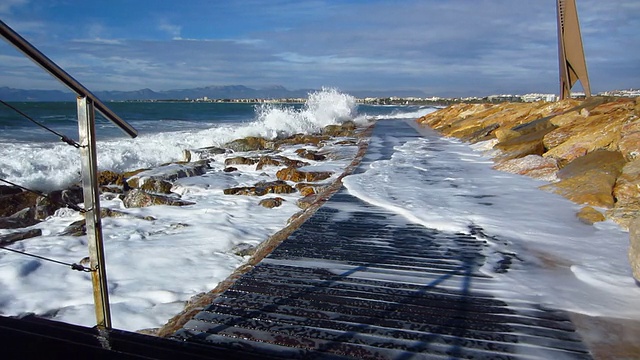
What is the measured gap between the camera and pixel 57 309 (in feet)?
11.6

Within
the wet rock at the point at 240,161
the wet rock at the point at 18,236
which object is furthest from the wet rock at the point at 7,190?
the wet rock at the point at 240,161

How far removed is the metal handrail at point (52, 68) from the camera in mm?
1533

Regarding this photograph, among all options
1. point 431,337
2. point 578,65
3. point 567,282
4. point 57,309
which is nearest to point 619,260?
point 567,282

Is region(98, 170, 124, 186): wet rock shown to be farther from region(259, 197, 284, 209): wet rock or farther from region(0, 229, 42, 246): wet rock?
region(259, 197, 284, 209): wet rock

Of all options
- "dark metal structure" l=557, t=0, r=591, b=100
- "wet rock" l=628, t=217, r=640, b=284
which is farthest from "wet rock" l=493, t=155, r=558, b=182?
"dark metal structure" l=557, t=0, r=591, b=100

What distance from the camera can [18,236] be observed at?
217 inches

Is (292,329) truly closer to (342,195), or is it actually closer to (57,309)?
(57,309)

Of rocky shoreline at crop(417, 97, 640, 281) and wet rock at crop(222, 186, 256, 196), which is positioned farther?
wet rock at crop(222, 186, 256, 196)

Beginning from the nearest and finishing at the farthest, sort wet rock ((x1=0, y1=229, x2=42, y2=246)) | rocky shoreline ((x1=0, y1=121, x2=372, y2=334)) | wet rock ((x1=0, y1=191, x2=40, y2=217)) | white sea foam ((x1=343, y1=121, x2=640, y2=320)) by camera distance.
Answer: white sea foam ((x1=343, y1=121, x2=640, y2=320)) → wet rock ((x1=0, y1=229, x2=42, y2=246)) → rocky shoreline ((x1=0, y1=121, x2=372, y2=334)) → wet rock ((x1=0, y1=191, x2=40, y2=217))

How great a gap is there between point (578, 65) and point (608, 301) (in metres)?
16.0

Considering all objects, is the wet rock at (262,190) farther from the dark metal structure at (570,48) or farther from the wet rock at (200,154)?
the dark metal structure at (570,48)

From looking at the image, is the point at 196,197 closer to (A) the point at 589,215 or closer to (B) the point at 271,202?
(B) the point at 271,202

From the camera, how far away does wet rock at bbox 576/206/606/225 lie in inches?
189

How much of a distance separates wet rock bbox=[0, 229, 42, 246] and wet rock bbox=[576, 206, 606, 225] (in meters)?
6.50
